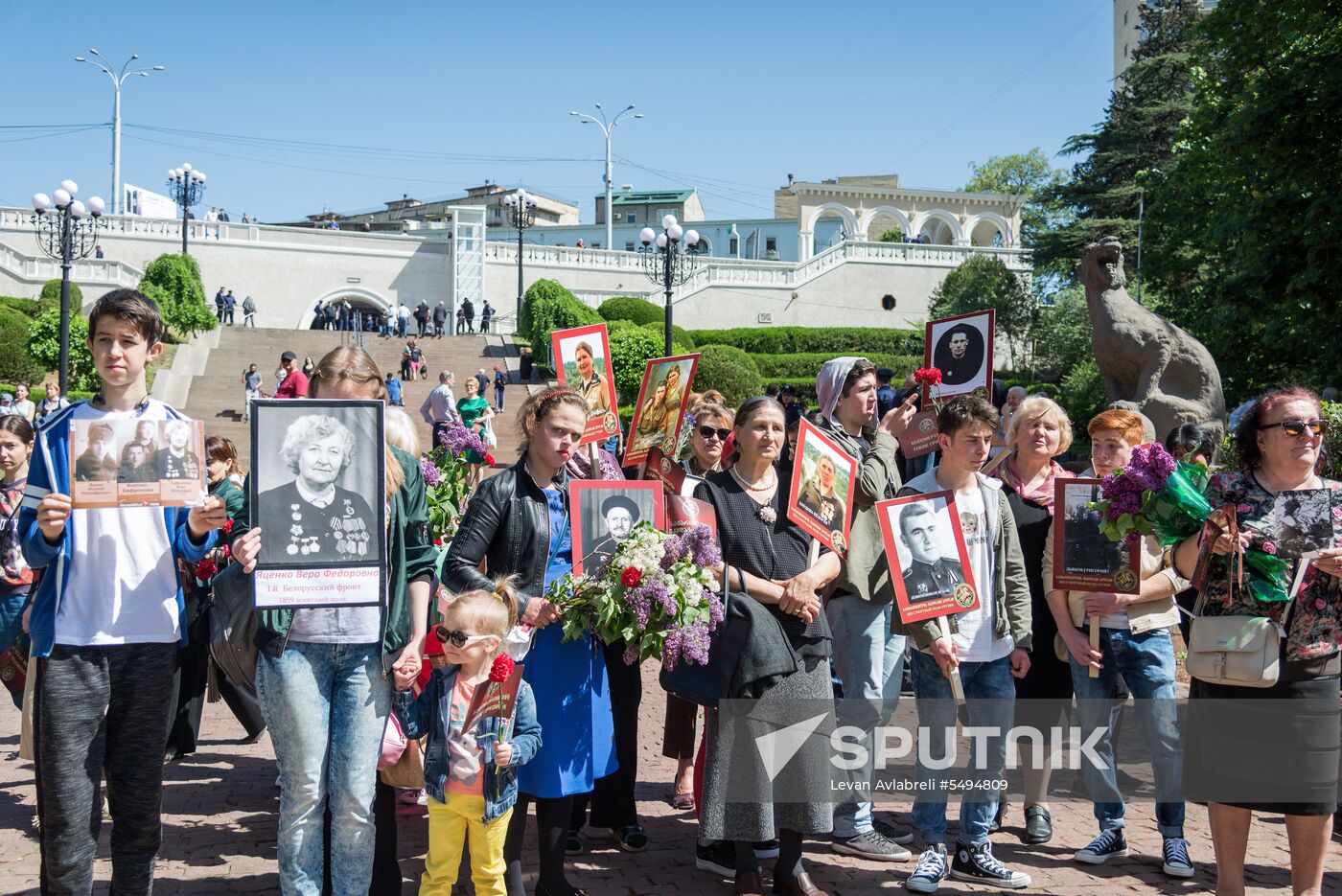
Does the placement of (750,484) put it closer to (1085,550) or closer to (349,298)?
(1085,550)

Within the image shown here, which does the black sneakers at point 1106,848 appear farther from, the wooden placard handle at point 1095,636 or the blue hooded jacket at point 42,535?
the blue hooded jacket at point 42,535

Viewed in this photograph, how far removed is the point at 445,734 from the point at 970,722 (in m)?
2.28

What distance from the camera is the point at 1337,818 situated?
5281mm

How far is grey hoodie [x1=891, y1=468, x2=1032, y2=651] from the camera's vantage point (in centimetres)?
475

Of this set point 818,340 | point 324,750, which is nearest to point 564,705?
point 324,750

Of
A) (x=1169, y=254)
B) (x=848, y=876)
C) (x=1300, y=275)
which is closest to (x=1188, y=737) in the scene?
(x=848, y=876)

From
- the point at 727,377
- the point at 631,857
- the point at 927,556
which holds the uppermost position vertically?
the point at 727,377

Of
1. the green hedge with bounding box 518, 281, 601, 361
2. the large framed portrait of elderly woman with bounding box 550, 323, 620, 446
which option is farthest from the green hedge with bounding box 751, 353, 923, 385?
the large framed portrait of elderly woman with bounding box 550, 323, 620, 446

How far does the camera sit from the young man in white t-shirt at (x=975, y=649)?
15.2ft

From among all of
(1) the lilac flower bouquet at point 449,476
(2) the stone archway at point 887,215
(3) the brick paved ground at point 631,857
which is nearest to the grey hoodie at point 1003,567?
(3) the brick paved ground at point 631,857

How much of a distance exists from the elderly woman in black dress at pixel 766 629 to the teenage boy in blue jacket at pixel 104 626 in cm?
197

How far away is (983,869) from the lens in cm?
457

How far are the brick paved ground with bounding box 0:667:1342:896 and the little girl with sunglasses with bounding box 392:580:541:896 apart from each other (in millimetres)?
658

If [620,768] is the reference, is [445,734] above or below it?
above
